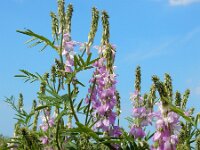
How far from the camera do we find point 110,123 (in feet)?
11.7

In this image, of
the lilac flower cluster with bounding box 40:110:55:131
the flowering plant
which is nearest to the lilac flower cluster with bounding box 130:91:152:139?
the flowering plant

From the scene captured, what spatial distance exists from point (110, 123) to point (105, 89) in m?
0.30

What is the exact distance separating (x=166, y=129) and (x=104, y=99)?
1094 millimetres

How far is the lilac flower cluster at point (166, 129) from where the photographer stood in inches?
99.8

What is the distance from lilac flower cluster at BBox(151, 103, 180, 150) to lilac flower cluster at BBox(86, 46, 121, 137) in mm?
967

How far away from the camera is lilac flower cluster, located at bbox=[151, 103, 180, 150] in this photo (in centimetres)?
254

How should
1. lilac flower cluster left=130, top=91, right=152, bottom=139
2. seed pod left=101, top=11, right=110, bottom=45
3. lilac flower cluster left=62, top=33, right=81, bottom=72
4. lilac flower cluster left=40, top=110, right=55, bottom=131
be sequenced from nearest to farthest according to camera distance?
lilac flower cluster left=130, top=91, right=152, bottom=139, seed pod left=101, top=11, right=110, bottom=45, lilac flower cluster left=62, top=33, right=81, bottom=72, lilac flower cluster left=40, top=110, right=55, bottom=131

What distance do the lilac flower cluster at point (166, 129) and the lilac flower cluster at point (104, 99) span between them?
97 cm

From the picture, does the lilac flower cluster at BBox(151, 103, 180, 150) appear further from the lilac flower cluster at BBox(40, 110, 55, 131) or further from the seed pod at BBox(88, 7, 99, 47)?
the lilac flower cluster at BBox(40, 110, 55, 131)

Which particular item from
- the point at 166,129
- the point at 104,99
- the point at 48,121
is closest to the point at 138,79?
the point at 104,99

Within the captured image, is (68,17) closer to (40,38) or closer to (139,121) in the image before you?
(40,38)

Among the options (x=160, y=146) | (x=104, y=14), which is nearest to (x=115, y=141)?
(x=160, y=146)

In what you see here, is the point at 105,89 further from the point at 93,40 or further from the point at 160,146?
the point at 160,146

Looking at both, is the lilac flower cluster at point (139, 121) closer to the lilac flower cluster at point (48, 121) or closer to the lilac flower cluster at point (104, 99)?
the lilac flower cluster at point (104, 99)
